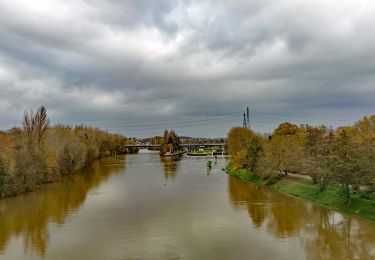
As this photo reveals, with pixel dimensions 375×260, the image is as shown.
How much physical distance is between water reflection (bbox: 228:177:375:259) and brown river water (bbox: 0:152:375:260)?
5cm

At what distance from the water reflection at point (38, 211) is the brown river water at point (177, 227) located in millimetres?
65

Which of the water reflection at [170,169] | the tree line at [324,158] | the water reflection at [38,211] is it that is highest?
the tree line at [324,158]

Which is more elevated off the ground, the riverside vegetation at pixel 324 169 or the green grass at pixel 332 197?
the riverside vegetation at pixel 324 169

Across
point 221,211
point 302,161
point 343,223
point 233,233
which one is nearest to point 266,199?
point 302,161

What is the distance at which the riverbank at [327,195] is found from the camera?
3033cm

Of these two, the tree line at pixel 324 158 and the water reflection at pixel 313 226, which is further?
the tree line at pixel 324 158

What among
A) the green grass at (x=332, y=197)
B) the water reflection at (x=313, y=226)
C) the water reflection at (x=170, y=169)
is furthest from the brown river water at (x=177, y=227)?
the water reflection at (x=170, y=169)

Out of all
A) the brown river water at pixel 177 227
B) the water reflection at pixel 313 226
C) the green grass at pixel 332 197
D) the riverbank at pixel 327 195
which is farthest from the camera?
the riverbank at pixel 327 195

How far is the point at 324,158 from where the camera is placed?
3612cm

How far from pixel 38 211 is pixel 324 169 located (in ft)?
79.7

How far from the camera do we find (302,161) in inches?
1671

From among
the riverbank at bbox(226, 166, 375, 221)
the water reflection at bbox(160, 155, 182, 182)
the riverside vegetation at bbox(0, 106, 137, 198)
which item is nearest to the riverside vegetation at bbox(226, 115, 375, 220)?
the riverbank at bbox(226, 166, 375, 221)

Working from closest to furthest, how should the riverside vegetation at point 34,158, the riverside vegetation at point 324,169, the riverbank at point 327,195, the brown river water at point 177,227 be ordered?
the brown river water at point 177,227 → the riverbank at point 327,195 → the riverside vegetation at point 324,169 → the riverside vegetation at point 34,158

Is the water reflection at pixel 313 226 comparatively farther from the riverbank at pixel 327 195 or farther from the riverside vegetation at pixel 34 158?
the riverside vegetation at pixel 34 158
